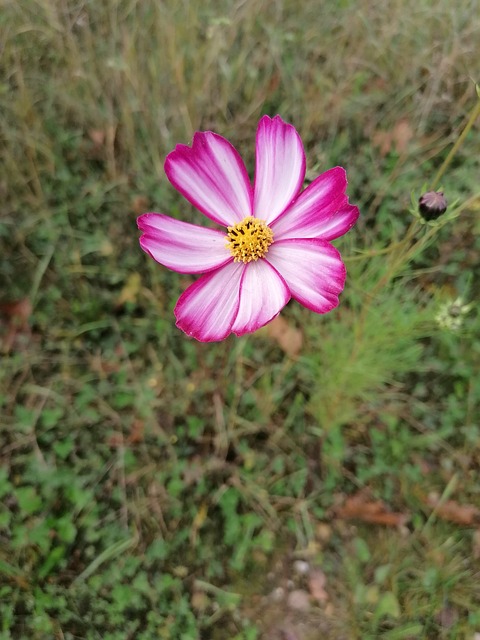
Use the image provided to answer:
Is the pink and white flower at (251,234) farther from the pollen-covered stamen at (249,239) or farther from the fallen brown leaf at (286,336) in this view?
the fallen brown leaf at (286,336)

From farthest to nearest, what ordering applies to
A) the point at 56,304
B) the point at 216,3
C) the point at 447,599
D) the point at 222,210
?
1. the point at 216,3
2. the point at 56,304
3. the point at 447,599
4. the point at 222,210

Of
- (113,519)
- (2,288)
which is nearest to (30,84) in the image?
(2,288)

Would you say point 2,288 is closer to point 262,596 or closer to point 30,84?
point 30,84

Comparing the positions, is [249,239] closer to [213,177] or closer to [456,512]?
[213,177]

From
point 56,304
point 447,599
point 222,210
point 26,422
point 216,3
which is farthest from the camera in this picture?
point 216,3

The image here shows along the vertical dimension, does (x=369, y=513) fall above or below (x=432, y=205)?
below

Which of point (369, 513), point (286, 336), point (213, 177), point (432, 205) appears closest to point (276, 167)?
point (213, 177)
